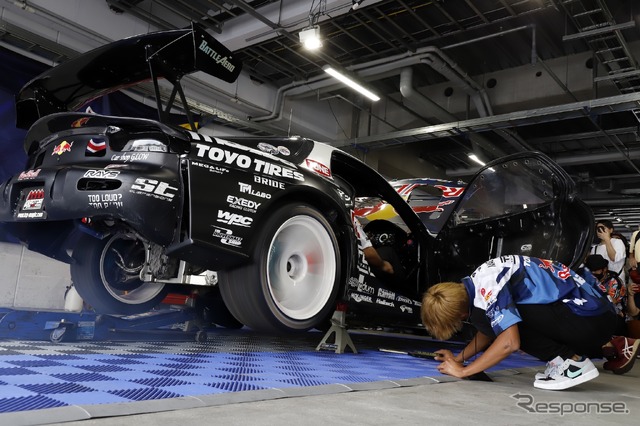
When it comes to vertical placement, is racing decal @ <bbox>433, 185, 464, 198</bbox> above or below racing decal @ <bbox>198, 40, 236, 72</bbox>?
below

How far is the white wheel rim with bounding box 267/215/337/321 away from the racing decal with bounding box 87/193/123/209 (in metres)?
0.89

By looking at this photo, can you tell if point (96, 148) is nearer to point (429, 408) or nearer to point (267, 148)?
point (267, 148)

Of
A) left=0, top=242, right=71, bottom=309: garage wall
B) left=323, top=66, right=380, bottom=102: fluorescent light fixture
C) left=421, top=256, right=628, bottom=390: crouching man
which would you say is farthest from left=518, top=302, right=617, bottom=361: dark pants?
left=323, top=66, right=380, bottom=102: fluorescent light fixture

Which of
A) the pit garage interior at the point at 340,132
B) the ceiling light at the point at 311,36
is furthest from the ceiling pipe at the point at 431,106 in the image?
the ceiling light at the point at 311,36

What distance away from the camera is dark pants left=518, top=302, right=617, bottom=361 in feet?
8.32

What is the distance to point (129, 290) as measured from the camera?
3660mm

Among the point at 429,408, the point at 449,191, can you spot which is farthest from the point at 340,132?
the point at 429,408

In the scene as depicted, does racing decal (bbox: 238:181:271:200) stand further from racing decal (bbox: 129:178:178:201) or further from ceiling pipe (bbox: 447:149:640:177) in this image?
ceiling pipe (bbox: 447:149:640:177)

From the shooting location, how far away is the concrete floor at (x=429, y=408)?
4.58 feet

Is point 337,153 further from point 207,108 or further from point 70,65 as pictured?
point 207,108

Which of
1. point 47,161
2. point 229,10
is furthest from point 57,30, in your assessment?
point 47,161

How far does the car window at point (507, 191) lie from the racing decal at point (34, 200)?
2.96m

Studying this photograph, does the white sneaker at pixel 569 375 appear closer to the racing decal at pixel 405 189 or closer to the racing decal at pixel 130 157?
the racing decal at pixel 130 157

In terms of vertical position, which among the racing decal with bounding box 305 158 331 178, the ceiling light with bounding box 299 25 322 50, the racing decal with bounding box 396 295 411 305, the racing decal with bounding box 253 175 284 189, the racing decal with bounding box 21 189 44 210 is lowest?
the racing decal with bounding box 396 295 411 305
